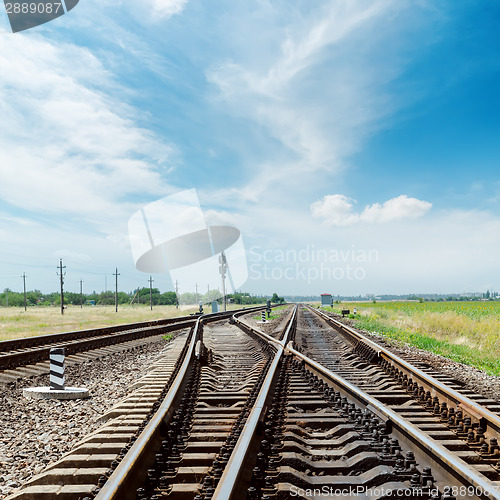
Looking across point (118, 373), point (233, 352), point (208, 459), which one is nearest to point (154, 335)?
point (233, 352)

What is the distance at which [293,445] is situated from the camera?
12.7 feet

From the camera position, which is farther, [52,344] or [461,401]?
[52,344]

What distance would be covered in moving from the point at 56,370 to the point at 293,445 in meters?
4.75

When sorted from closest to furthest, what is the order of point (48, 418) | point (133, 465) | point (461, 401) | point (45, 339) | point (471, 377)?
point (133, 465) < point (461, 401) < point (48, 418) < point (471, 377) < point (45, 339)

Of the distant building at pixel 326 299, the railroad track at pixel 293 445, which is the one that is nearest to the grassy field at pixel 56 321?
the railroad track at pixel 293 445

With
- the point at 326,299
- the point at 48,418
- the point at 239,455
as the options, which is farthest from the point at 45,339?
the point at 326,299

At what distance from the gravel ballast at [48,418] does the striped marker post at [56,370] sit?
1.39 feet

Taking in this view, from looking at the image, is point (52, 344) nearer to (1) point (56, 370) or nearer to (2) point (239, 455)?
(1) point (56, 370)

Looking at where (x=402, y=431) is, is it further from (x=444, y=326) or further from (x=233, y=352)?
(x=444, y=326)

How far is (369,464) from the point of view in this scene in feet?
11.7

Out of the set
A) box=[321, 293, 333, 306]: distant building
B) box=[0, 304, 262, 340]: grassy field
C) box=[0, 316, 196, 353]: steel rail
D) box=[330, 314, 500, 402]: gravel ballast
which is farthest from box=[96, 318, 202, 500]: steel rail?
box=[321, 293, 333, 306]: distant building

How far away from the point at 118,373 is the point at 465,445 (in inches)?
267

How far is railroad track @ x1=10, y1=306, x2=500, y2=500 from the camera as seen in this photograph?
3074 millimetres

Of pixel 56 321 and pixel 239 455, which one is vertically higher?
pixel 239 455
